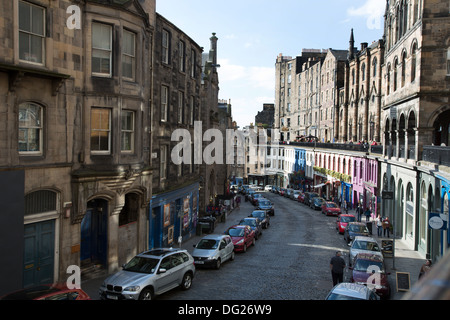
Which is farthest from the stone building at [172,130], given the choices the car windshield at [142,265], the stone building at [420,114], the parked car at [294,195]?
the parked car at [294,195]

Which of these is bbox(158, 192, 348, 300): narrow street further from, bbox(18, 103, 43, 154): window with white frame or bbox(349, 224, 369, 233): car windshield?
bbox(18, 103, 43, 154): window with white frame

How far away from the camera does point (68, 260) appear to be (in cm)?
1642

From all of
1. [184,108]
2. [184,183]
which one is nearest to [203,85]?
[184,108]

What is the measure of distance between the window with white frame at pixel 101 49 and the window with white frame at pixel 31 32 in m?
2.60

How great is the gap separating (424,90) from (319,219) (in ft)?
65.1

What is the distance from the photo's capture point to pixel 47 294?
408 inches

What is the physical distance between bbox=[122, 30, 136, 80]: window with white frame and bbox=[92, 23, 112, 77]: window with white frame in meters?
0.85

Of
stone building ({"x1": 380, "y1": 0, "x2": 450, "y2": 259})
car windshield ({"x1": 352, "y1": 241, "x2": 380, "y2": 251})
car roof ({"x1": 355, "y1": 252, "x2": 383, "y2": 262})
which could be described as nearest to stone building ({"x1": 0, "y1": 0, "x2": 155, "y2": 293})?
car roof ({"x1": 355, "y1": 252, "x2": 383, "y2": 262})

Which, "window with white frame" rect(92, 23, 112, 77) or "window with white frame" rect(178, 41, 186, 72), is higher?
"window with white frame" rect(178, 41, 186, 72)

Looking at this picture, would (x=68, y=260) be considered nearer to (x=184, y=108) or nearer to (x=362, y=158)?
(x=184, y=108)

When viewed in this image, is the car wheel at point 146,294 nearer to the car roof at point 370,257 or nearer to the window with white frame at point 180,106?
the car roof at point 370,257

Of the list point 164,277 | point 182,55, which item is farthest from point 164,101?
point 164,277

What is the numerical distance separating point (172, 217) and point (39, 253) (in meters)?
11.4

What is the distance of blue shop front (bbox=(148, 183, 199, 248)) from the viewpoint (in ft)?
77.2
